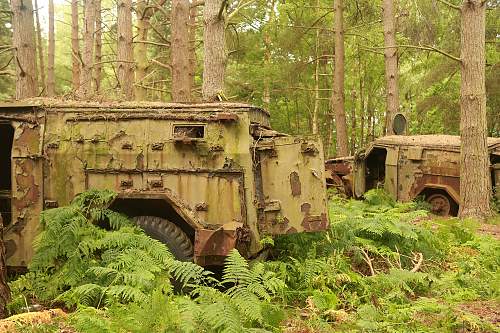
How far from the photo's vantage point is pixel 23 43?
10.0 metres

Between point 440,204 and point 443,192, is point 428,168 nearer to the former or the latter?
point 443,192

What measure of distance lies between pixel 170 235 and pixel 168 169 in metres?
0.77

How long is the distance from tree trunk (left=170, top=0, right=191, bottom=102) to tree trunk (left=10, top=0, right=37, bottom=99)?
3.40 meters

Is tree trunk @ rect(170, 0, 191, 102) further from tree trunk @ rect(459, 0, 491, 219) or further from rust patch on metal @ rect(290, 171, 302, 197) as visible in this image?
rust patch on metal @ rect(290, 171, 302, 197)

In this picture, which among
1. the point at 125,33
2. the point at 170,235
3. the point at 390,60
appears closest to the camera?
the point at 170,235

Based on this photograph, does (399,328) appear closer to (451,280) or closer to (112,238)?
(451,280)

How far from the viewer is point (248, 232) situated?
20.0ft

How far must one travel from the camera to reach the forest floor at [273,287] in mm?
4125

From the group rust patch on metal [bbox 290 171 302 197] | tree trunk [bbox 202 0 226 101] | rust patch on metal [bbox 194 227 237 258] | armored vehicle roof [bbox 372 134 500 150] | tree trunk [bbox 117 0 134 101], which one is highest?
tree trunk [bbox 117 0 134 101]

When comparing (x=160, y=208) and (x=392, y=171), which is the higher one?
(x=392, y=171)

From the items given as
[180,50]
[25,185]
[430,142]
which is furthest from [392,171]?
[25,185]

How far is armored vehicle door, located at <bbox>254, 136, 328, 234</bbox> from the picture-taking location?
625 centimetres

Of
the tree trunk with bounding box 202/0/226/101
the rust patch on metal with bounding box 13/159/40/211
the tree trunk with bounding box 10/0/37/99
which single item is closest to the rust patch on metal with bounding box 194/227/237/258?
the rust patch on metal with bounding box 13/159/40/211

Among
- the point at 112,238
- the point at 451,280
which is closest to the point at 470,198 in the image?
the point at 451,280
